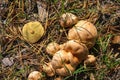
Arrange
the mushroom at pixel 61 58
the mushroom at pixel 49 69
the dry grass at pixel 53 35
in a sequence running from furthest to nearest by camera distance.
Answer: the dry grass at pixel 53 35 < the mushroom at pixel 49 69 < the mushroom at pixel 61 58

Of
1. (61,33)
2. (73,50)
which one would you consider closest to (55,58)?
(73,50)

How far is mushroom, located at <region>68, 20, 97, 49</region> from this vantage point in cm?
290

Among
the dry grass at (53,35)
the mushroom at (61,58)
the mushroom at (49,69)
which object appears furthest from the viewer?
the dry grass at (53,35)

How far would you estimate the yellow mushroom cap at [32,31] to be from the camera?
3189mm

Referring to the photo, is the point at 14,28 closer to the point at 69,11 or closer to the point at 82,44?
the point at 69,11

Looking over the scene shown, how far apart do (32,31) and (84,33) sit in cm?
60

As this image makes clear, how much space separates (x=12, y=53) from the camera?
10.7 feet

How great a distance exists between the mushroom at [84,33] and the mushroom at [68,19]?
6 cm

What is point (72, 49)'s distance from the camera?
112 inches

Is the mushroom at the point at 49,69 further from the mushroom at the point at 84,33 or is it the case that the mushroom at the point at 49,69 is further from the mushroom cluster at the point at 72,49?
the mushroom at the point at 84,33

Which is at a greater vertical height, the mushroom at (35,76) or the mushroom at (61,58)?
the mushroom at (61,58)

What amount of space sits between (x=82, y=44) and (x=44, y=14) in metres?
0.67

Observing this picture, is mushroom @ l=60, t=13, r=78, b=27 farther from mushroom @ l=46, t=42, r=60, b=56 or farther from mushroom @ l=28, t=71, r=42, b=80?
mushroom @ l=28, t=71, r=42, b=80

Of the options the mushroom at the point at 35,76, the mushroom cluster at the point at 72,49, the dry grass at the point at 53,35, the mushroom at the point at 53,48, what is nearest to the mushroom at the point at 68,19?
the mushroom cluster at the point at 72,49
